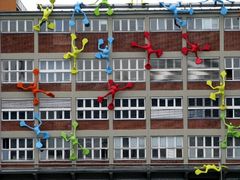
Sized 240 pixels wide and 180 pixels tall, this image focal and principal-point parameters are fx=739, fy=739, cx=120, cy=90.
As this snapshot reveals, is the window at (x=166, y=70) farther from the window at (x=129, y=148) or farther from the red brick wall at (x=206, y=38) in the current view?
the window at (x=129, y=148)

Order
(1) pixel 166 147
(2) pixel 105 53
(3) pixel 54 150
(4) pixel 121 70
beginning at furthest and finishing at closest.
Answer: (4) pixel 121 70 < (3) pixel 54 150 < (1) pixel 166 147 < (2) pixel 105 53

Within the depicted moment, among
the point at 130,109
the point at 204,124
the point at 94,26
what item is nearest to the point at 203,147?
the point at 204,124

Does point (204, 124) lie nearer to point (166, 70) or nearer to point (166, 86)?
point (166, 86)

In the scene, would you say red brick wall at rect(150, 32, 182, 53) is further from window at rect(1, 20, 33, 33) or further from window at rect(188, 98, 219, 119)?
window at rect(1, 20, 33, 33)

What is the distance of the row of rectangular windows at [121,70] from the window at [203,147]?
4.45 metres

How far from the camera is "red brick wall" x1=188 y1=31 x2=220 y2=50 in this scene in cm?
5544

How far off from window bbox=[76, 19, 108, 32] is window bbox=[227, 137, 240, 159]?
12.5 m

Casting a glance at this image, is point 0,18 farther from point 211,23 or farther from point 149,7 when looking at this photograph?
point 211,23

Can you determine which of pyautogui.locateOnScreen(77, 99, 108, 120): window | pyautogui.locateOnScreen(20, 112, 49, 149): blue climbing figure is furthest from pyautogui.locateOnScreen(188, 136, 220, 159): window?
pyautogui.locateOnScreen(20, 112, 49, 149): blue climbing figure

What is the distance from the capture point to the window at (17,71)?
55719 millimetres

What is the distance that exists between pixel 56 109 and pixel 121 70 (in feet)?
18.6

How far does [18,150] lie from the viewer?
181 ft

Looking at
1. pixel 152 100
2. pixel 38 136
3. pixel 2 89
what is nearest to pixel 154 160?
pixel 152 100

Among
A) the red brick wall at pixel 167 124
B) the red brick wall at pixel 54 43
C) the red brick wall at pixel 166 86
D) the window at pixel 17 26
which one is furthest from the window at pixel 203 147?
the window at pixel 17 26
